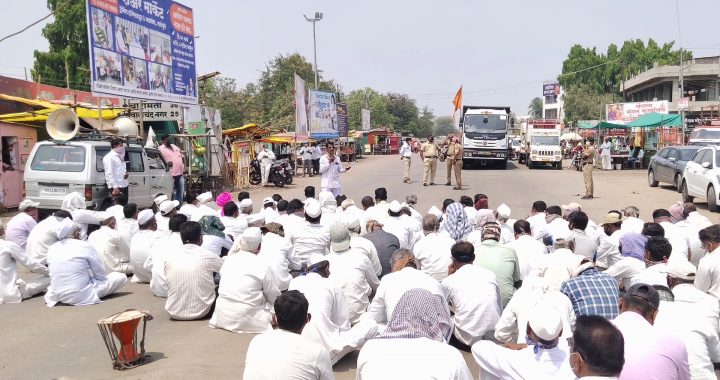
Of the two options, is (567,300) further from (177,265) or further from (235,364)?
(177,265)

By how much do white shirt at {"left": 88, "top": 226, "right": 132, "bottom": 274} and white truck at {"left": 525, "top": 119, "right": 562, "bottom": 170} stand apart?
2635 cm

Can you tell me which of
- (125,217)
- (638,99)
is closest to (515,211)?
(125,217)

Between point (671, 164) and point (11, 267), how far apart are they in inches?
721

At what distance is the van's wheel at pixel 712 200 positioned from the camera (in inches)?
571

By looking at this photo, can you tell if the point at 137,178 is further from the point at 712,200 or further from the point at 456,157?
the point at 712,200

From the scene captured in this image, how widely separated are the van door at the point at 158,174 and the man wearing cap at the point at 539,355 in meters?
11.4

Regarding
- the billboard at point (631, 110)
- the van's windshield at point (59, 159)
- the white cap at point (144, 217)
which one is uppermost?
the billboard at point (631, 110)

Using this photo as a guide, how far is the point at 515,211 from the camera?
587 inches

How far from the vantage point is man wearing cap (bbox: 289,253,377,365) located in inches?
197

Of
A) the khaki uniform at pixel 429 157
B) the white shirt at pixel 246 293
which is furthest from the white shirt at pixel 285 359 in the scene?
the khaki uniform at pixel 429 157

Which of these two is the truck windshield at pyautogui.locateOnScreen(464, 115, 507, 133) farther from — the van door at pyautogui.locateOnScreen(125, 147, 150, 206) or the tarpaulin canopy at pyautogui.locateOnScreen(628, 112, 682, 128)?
the van door at pyautogui.locateOnScreen(125, 147, 150, 206)

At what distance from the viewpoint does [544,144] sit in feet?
105

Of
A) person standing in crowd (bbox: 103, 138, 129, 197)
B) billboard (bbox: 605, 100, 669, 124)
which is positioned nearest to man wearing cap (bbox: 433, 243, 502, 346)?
person standing in crowd (bbox: 103, 138, 129, 197)

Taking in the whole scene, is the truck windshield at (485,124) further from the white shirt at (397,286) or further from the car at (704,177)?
the white shirt at (397,286)
